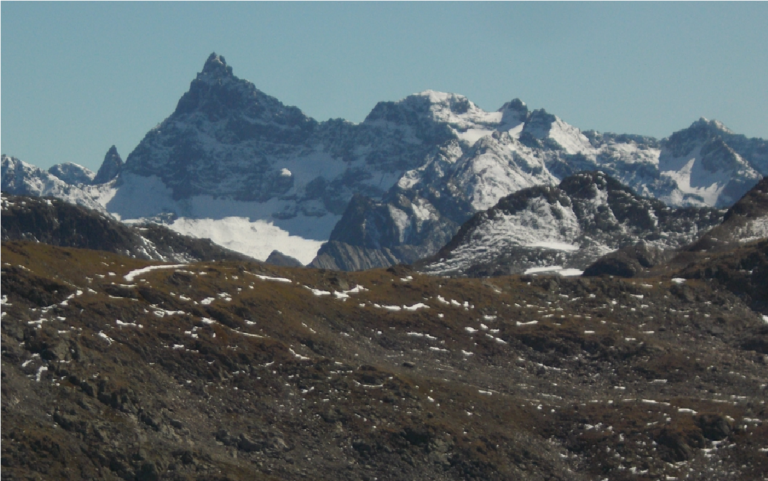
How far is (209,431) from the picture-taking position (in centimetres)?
14775

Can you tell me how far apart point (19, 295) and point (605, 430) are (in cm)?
8492

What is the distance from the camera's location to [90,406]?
5536 inches

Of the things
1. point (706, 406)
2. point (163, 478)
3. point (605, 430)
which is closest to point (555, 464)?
point (605, 430)

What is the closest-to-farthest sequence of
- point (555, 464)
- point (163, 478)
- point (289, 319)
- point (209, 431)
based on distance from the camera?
point (163, 478) → point (209, 431) → point (555, 464) → point (289, 319)

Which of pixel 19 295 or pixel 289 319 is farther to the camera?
pixel 289 319

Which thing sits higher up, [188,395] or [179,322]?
[179,322]

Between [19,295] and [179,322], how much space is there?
24.2 m

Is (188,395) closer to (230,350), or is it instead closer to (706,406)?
(230,350)

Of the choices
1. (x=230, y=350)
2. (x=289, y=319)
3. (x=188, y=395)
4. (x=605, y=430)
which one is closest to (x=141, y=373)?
(x=188, y=395)

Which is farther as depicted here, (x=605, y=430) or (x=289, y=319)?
(x=289, y=319)

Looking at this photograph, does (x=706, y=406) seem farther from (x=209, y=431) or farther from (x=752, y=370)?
(x=209, y=431)

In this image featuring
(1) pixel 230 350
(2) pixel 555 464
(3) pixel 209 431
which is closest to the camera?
(3) pixel 209 431

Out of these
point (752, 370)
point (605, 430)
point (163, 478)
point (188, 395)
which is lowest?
point (163, 478)

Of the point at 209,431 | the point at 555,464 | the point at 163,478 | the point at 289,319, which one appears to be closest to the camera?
the point at 163,478
